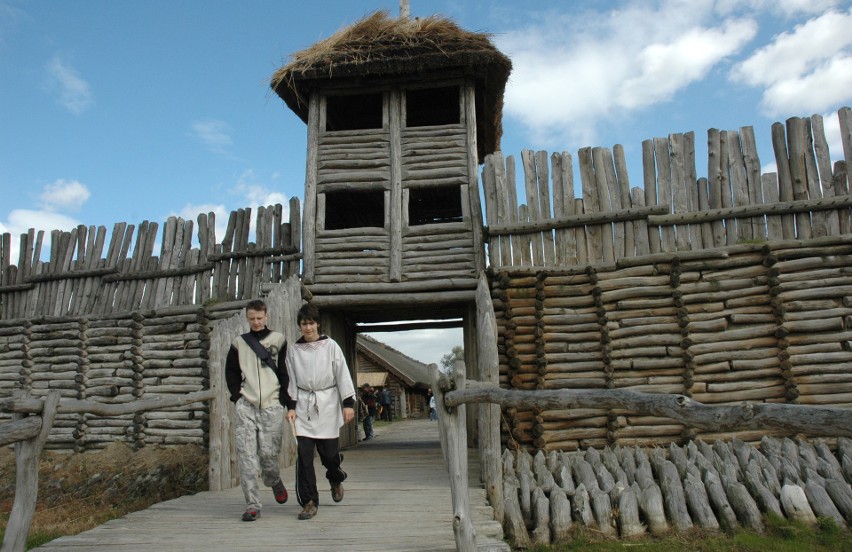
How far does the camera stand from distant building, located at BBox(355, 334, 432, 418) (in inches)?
1287

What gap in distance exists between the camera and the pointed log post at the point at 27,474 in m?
4.09

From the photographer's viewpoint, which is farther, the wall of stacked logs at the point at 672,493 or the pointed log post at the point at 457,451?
the wall of stacked logs at the point at 672,493

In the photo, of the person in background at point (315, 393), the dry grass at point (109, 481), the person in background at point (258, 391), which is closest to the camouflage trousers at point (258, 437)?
the person in background at point (258, 391)

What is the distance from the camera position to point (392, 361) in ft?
114

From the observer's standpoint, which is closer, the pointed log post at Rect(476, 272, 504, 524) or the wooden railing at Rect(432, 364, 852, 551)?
the wooden railing at Rect(432, 364, 852, 551)

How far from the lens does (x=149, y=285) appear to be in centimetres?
1343

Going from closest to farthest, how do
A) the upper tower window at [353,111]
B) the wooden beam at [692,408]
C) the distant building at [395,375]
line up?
the wooden beam at [692,408] → the upper tower window at [353,111] → the distant building at [395,375]

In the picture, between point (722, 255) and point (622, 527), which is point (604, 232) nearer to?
point (722, 255)

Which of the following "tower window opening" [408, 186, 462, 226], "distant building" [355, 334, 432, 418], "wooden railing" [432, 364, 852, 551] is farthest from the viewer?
"distant building" [355, 334, 432, 418]

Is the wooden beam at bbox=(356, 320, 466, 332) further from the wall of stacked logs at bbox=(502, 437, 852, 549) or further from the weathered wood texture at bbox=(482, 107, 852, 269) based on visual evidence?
the wall of stacked logs at bbox=(502, 437, 852, 549)

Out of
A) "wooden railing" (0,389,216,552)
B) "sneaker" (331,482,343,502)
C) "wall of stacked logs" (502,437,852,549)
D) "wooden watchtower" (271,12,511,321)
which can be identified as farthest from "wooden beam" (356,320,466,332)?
"wooden railing" (0,389,216,552)

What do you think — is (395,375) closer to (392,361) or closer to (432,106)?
(392,361)

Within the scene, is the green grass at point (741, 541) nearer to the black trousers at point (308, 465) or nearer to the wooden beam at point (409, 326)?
the black trousers at point (308, 465)

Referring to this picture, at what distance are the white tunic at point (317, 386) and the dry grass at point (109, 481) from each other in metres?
6.26
